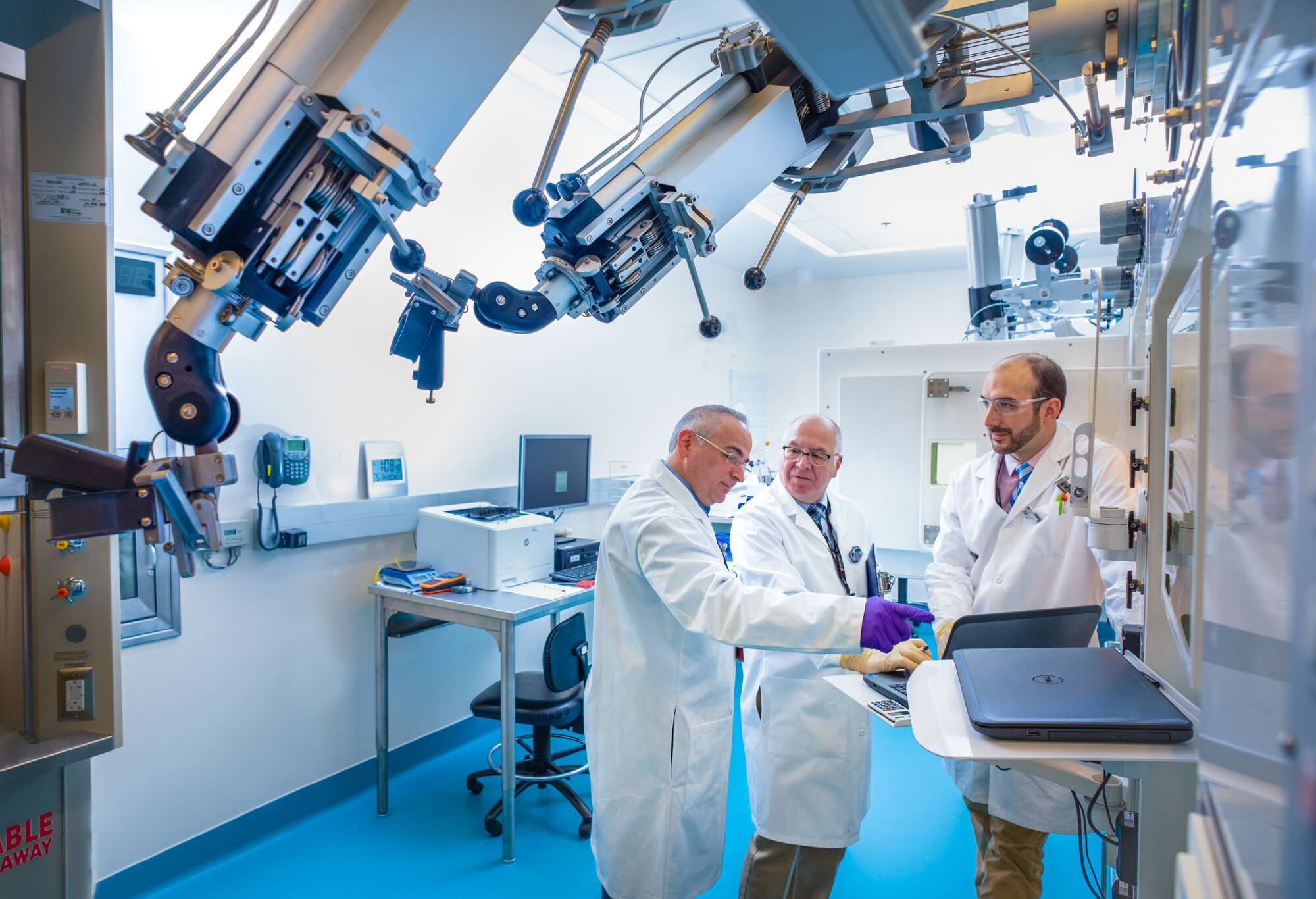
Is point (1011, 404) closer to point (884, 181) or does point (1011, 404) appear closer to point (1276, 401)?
point (1276, 401)

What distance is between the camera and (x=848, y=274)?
19.7 ft

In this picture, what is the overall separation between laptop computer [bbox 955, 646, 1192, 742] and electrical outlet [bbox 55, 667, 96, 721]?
5.05 ft

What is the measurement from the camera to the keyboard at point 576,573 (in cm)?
306

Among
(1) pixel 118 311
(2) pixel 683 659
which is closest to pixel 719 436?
(2) pixel 683 659

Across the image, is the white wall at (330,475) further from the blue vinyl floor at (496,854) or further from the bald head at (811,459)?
the bald head at (811,459)

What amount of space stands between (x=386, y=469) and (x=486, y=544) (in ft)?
1.74

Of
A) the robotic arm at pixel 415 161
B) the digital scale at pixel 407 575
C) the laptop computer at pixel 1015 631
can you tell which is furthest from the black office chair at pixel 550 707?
the robotic arm at pixel 415 161

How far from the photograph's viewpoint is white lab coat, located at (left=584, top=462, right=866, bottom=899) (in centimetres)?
160

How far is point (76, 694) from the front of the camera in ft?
4.41

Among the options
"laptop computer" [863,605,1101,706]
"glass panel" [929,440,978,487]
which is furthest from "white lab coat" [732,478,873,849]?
"glass panel" [929,440,978,487]

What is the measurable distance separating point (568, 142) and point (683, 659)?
2.90m

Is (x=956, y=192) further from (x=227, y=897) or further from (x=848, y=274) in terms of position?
(x=227, y=897)

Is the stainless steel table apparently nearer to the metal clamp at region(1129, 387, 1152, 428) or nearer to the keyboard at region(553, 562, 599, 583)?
the keyboard at region(553, 562, 599, 583)

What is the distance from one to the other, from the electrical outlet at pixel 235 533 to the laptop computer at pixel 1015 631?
6.85 ft
